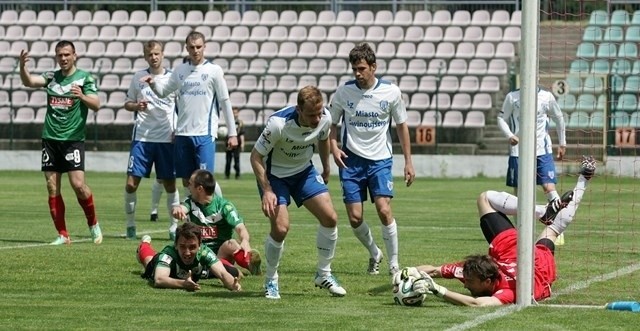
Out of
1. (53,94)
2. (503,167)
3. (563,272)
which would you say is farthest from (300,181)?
(503,167)

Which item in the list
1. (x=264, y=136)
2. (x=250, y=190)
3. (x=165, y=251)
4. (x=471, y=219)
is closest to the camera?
(x=264, y=136)

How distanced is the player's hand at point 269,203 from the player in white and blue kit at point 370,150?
6.58 feet

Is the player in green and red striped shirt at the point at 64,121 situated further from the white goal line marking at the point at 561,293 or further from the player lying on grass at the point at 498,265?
the white goal line marking at the point at 561,293

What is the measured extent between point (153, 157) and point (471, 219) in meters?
5.63

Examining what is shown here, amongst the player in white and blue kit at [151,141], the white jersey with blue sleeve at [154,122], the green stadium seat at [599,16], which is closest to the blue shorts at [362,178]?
the player in white and blue kit at [151,141]

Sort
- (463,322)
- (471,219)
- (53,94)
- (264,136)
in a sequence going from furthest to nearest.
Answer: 1. (471,219)
2. (53,94)
3. (264,136)
4. (463,322)

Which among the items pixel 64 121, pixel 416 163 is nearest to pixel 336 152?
pixel 64 121

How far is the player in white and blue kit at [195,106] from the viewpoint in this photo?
51.4ft

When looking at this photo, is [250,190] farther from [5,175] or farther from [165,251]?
[165,251]

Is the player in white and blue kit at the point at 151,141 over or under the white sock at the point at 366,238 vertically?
over

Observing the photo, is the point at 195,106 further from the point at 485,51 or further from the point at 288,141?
the point at 485,51

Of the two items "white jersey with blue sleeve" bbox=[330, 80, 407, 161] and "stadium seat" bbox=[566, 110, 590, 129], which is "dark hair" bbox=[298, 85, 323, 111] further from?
"stadium seat" bbox=[566, 110, 590, 129]

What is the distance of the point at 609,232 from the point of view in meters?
17.9

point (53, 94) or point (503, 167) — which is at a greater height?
point (53, 94)
